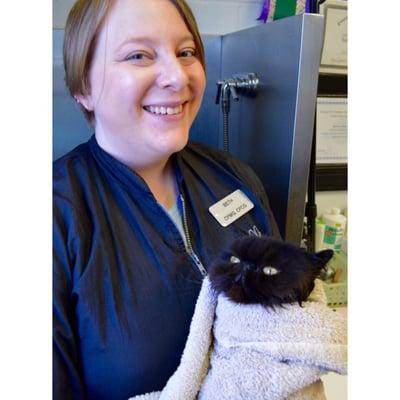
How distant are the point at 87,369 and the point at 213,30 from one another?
0.92 metres

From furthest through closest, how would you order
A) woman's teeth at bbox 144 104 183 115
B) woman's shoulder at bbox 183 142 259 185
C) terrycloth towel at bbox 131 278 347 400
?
woman's shoulder at bbox 183 142 259 185
woman's teeth at bbox 144 104 183 115
terrycloth towel at bbox 131 278 347 400

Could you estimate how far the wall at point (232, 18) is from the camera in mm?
1064

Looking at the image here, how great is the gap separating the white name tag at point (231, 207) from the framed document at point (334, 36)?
38cm

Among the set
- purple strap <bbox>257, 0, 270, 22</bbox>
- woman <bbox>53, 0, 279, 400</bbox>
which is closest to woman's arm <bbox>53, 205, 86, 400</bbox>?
woman <bbox>53, 0, 279, 400</bbox>

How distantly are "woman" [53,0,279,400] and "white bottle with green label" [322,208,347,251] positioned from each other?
0.30 m

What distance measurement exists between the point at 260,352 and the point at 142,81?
45 cm

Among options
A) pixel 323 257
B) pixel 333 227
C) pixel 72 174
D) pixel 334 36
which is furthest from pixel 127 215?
pixel 334 36

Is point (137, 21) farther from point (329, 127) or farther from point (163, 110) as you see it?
point (329, 127)

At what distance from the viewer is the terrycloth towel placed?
463mm

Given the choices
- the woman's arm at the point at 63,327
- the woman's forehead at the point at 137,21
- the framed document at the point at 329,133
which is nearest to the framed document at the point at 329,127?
the framed document at the point at 329,133

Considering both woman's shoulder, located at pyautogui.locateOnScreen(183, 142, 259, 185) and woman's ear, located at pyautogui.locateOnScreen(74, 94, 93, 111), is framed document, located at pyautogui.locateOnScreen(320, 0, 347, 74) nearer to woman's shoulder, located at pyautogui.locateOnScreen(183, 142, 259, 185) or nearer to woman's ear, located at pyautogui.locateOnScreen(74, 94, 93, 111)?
woman's shoulder, located at pyautogui.locateOnScreen(183, 142, 259, 185)

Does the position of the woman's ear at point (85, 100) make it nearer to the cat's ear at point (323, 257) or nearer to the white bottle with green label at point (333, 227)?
the cat's ear at point (323, 257)

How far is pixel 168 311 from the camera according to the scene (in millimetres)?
640
